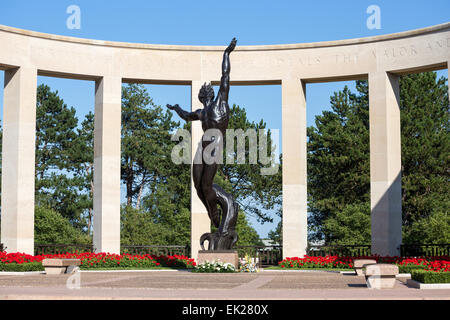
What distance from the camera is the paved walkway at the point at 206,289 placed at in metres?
14.0

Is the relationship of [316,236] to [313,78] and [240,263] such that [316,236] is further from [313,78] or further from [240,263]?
[240,263]

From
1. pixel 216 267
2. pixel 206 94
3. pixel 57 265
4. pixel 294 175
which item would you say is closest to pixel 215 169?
pixel 206 94

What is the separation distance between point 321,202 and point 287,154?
76.4ft

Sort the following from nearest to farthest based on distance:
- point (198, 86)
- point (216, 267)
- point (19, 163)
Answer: point (216, 267), point (19, 163), point (198, 86)

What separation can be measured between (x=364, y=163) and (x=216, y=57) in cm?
2341

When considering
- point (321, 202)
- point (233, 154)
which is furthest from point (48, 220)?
point (321, 202)

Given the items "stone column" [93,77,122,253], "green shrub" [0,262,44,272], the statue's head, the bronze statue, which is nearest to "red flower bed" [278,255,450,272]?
the bronze statue

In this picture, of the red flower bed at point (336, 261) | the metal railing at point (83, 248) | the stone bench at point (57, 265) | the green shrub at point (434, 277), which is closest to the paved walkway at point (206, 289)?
the green shrub at point (434, 277)

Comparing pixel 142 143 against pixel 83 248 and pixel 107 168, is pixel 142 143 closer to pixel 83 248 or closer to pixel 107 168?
pixel 83 248

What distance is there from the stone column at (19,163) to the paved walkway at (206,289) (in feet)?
30.7

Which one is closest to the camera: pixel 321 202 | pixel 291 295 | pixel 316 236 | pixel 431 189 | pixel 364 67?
pixel 291 295

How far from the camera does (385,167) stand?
30234mm

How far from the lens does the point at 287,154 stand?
103 ft
